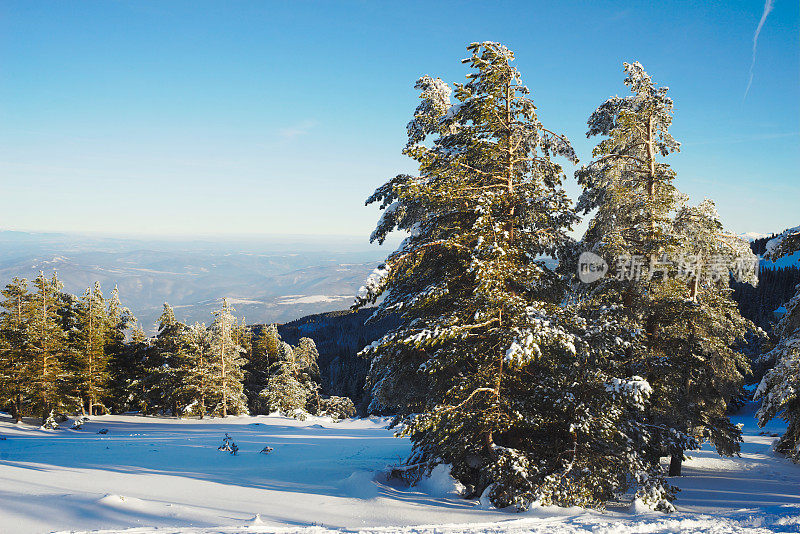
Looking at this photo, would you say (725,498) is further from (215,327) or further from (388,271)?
(215,327)

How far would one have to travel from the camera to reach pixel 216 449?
16.1 m

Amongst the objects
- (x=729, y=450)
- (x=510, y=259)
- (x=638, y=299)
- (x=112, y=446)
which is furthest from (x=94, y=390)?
(x=729, y=450)

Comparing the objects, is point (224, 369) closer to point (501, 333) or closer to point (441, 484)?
point (441, 484)

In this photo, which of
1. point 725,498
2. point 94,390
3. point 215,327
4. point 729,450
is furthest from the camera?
point 215,327

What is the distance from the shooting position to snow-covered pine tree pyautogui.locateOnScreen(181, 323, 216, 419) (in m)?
30.3

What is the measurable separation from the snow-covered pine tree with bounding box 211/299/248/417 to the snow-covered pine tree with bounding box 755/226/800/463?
104 feet

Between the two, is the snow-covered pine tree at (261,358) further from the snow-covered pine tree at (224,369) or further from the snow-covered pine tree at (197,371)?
the snow-covered pine tree at (197,371)

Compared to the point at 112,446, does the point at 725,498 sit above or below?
above

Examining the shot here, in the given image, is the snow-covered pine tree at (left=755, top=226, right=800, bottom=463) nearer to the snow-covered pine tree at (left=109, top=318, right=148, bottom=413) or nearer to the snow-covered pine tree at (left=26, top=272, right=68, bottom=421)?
the snow-covered pine tree at (left=26, top=272, right=68, bottom=421)

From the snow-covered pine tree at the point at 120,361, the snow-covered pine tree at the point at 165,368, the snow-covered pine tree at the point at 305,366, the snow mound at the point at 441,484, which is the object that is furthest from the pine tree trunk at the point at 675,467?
the snow-covered pine tree at the point at 120,361

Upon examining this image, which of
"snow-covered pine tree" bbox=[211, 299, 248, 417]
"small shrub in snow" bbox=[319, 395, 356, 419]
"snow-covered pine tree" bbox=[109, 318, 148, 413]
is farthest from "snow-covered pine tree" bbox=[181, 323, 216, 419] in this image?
"small shrub in snow" bbox=[319, 395, 356, 419]

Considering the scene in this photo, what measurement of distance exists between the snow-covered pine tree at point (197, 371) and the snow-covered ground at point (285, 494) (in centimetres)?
1151

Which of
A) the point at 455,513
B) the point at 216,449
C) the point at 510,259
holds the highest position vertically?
the point at 510,259

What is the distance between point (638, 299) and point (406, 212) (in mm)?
6894
